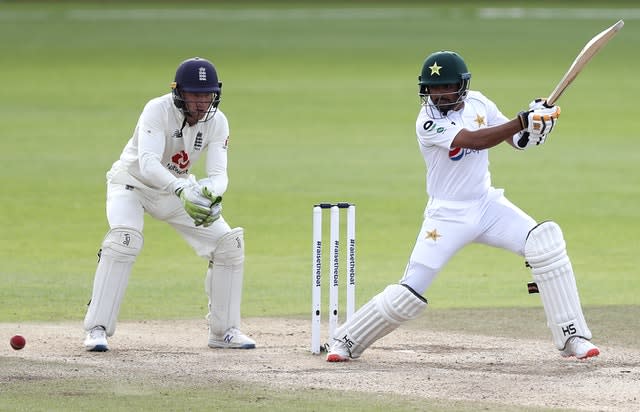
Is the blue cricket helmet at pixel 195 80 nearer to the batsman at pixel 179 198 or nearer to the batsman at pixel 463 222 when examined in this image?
the batsman at pixel 179 198

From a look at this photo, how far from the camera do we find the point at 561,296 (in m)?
7.95

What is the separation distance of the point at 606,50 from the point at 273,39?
907cm

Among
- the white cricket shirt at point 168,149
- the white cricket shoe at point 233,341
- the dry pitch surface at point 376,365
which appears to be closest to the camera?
the dry pitch surface at point 376,365

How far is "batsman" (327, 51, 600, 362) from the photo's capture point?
7.92 metres

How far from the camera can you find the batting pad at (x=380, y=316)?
7.97 m

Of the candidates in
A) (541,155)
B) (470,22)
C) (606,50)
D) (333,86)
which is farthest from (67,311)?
(470,22)

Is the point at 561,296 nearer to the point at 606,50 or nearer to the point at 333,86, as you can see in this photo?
the point at 333,86

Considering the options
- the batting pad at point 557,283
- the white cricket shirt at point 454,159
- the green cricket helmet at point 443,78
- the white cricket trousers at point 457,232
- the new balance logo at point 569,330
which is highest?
the green cricket helmet at point 443,78

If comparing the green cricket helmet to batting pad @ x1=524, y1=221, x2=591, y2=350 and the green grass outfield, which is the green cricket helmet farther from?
the green grass outfield

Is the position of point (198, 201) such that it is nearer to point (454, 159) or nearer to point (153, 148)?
point (153, 148)

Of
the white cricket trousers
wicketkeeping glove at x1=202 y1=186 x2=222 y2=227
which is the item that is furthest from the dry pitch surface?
wicketkeeping glove at x1=202 y1=186 x2=222 y2=227

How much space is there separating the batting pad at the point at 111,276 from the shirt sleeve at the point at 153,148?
0.39m

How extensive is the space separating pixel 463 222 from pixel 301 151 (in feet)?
37.0

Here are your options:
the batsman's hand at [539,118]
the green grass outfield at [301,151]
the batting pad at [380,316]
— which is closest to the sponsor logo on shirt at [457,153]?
the batsman's hand at [539,118]
